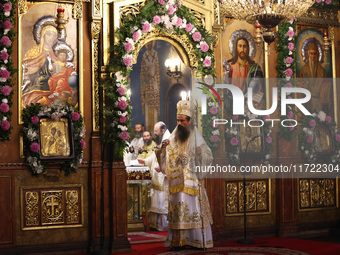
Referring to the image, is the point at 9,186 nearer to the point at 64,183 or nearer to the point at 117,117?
the point at 64,183

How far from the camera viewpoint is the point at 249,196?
11055 millimetres

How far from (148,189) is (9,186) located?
12.0ft

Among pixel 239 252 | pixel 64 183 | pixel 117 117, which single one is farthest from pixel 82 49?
pixel 239 252

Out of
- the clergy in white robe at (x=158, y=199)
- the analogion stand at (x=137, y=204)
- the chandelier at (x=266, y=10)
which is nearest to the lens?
the chandelier at (x=266, y=10)

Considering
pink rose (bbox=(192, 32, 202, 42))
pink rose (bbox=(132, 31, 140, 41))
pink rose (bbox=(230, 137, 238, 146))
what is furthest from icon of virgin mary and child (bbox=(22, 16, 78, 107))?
pink rose (bbox=(230, 137, 238, 146))

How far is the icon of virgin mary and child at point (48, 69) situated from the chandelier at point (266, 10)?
2.69 meters

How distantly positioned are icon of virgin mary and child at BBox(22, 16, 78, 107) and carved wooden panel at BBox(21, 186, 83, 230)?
4.51 feet

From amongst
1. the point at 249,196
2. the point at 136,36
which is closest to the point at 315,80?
the point at 249,196

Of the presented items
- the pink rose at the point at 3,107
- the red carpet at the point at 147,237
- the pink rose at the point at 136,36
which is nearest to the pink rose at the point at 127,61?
the pink rose at the point at 136,36

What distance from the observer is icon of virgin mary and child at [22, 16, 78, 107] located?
9.09m

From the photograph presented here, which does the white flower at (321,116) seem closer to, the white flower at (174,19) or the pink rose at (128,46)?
the white flower at (174,19)

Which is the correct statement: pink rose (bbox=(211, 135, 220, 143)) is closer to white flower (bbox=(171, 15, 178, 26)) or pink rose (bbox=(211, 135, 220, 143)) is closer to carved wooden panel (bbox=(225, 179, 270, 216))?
carved wooden panel (bbox=(225, 179, 270, 216))

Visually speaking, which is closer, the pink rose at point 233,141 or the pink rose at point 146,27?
the pink rose at point 146,27

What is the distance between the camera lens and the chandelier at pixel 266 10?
318 inches
